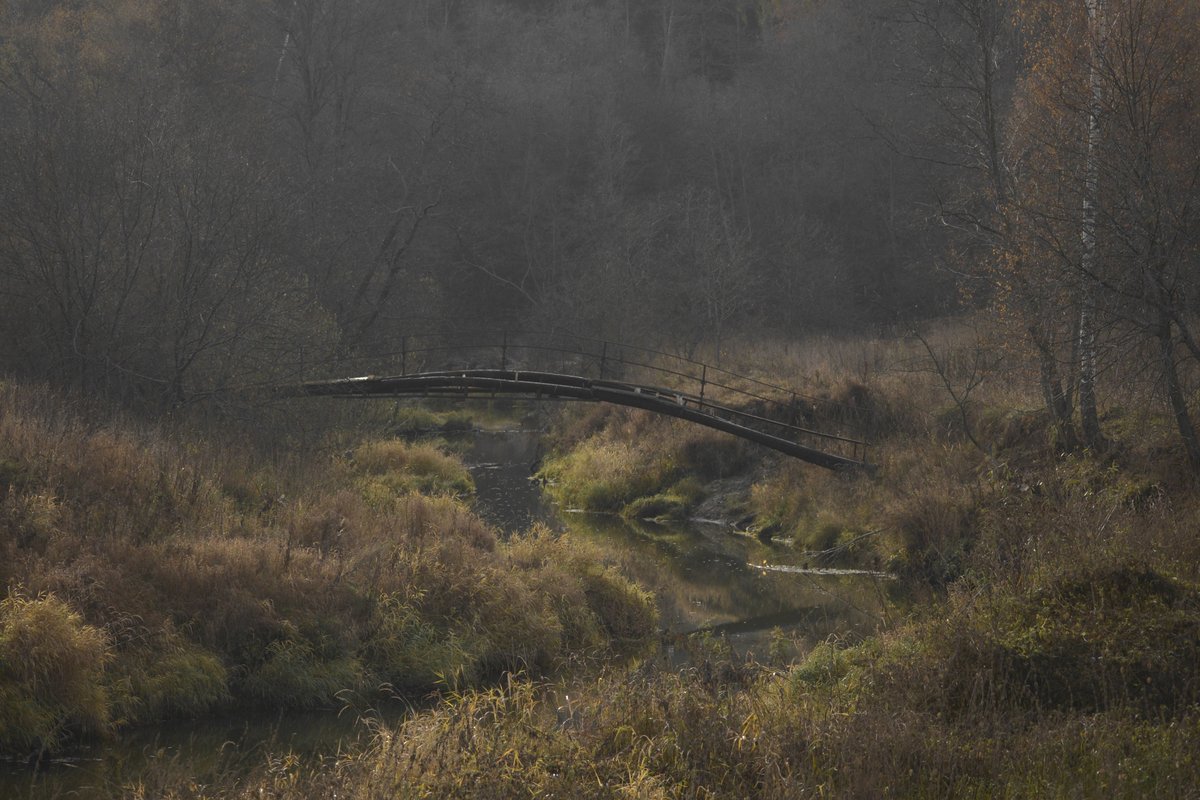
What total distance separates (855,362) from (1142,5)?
1573 cm

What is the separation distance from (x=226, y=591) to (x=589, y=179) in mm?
41889

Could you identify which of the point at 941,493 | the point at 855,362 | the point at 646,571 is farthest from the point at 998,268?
the point at 855,362

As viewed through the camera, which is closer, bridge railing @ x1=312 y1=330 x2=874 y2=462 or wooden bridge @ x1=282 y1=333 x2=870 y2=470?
wooden bridge @ x1=282 y1=333 x2=870 y2=470

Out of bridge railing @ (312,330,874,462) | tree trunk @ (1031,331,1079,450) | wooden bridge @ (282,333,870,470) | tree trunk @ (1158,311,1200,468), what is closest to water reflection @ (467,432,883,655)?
wooden bridge @ (282,333,870,470)

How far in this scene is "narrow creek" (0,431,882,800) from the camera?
11.1 meters

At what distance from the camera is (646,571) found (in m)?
22.1

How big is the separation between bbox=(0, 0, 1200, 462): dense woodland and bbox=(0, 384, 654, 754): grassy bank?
4.92 meters

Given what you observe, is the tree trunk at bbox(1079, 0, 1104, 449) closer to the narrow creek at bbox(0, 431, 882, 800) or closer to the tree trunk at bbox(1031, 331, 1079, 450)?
the tree trunk at bbox(1031, 331, 1079, 450)

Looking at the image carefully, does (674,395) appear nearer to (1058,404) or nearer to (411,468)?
(411,468)

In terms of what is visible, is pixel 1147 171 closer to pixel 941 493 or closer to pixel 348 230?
pixel 941 493

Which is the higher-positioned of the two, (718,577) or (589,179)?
(589,179)

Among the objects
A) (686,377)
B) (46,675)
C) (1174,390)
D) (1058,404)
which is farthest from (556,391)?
(46,675)

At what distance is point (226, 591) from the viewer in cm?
1418

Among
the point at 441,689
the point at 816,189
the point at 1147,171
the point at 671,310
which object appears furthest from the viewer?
the point at 816,189
